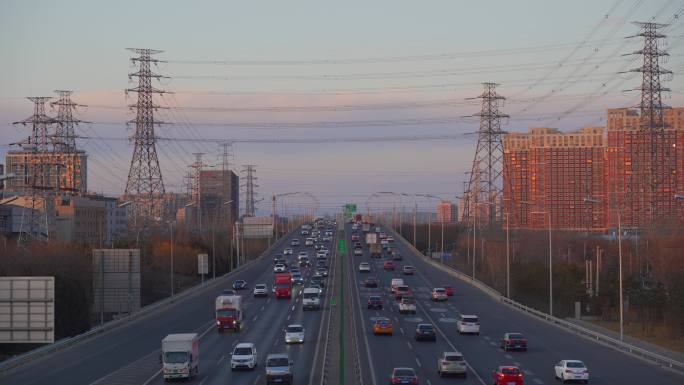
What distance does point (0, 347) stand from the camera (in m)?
49.5

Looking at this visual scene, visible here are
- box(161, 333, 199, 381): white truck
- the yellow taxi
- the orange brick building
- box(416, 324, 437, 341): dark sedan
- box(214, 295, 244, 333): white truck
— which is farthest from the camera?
the orange brick building

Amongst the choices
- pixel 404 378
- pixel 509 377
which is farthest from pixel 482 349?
pixel 404 378

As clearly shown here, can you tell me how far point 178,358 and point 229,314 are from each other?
1758 cm

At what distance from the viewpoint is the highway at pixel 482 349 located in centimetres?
3472

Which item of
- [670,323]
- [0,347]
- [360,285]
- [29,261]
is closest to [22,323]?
[0,347]

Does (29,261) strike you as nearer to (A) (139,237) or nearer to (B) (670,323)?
(A) (139,237)

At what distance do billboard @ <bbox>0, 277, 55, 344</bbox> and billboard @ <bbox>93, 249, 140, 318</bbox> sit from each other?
24.0m

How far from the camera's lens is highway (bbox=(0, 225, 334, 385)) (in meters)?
35.0

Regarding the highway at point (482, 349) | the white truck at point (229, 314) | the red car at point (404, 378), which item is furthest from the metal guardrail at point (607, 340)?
the white truck at point (229, 314)

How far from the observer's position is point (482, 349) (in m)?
43.7

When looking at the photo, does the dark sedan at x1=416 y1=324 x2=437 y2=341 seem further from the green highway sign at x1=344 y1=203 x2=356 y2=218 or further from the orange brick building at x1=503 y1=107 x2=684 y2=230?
the orange brick building at x1=503 y1=107 x2=684 y2=230

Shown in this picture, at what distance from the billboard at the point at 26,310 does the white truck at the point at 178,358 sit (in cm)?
616

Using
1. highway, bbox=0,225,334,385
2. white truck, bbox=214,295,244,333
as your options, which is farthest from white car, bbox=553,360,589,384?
white truck, bbox=214,295,244,333

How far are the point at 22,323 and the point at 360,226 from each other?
141705mm
